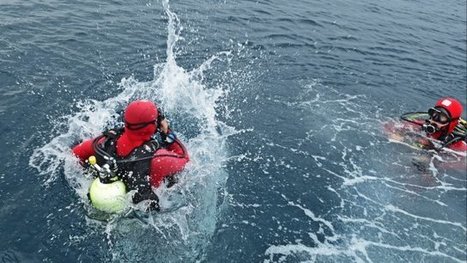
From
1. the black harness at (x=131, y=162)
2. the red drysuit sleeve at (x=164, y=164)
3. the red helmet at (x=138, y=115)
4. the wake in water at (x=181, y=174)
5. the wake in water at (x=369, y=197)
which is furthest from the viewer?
the wake in water at (x=369, y=197)

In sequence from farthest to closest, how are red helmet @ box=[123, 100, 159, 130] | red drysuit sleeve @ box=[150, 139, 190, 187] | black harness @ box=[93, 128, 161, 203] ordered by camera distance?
red drysuit sleeve @ box=[150, 139, 190, 187], black harness @ box=[93, 128, 161, 203], red helmet @ box=[123, 100, 159, 130]

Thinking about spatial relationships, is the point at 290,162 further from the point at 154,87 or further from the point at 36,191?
the point at 36,191

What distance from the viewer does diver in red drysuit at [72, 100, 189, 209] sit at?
7.11 metres

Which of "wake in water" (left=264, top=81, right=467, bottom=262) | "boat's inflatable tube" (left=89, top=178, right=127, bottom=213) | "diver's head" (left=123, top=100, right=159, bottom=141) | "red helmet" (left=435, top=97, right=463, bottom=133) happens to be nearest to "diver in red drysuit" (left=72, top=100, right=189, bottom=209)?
"diver's head" (left=123, top=100, right=159, bottom=141)

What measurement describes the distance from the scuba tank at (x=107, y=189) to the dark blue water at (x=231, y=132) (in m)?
0.57

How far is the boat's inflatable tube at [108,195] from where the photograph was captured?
7.25 m

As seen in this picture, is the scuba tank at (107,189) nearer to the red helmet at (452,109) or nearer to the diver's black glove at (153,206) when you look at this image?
the diver's black glove at (153,206)

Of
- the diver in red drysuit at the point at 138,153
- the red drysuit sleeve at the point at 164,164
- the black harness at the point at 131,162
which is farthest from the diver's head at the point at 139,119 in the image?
the red drysuit sleeve at the point at 164,164

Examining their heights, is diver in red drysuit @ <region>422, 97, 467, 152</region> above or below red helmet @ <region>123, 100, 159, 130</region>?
below

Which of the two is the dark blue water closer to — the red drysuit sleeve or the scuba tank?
the scuba tank

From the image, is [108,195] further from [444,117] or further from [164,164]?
[444,117]

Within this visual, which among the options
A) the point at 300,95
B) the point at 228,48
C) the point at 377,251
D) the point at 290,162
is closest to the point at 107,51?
the point at 228,48

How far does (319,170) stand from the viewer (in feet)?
34.6

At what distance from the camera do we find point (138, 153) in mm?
7297
